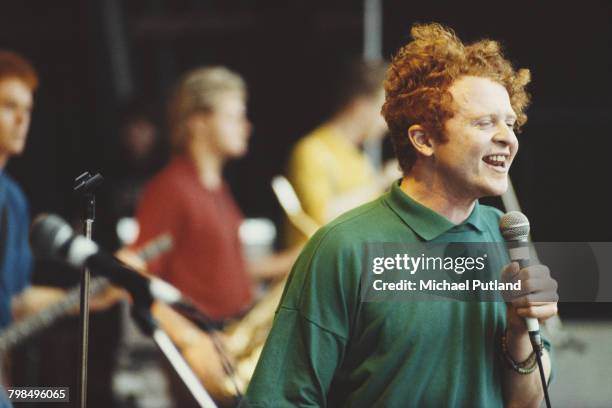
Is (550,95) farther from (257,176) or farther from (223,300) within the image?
(257,176)

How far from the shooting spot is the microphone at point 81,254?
1.60 meters

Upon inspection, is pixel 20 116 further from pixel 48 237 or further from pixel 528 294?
pixel 528 294

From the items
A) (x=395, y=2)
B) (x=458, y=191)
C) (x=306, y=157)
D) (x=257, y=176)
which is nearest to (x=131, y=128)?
(x=257, y=176)

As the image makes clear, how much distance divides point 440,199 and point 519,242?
0.59ft

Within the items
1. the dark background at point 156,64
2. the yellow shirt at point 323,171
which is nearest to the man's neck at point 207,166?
the yellow shirt at point 323,171

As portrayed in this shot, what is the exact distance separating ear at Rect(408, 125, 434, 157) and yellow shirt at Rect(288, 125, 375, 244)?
1.78 metres

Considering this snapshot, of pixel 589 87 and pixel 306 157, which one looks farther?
pixel 306 157

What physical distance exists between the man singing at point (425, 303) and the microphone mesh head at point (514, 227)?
0.18ft

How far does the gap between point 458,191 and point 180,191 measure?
1.82 meters

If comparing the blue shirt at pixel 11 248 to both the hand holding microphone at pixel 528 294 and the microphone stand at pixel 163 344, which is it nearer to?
the microphone stand at pixel 163 344

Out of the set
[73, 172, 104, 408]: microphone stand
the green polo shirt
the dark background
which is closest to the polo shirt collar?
the green polo shirt

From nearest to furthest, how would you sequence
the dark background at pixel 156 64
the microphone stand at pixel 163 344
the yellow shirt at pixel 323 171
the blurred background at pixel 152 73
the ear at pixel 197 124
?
the microphone stand at pixel 163 344 < the ear at pixel 197 124 < the yellow shirt at pixel 323 171 < the blurred background at pixel 152 73 < the dark background at pixel 156 64

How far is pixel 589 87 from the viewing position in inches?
140

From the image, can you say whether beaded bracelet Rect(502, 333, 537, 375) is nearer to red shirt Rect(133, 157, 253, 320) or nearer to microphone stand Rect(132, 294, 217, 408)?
microphone stand Rect(132, 294, 217, 408)
